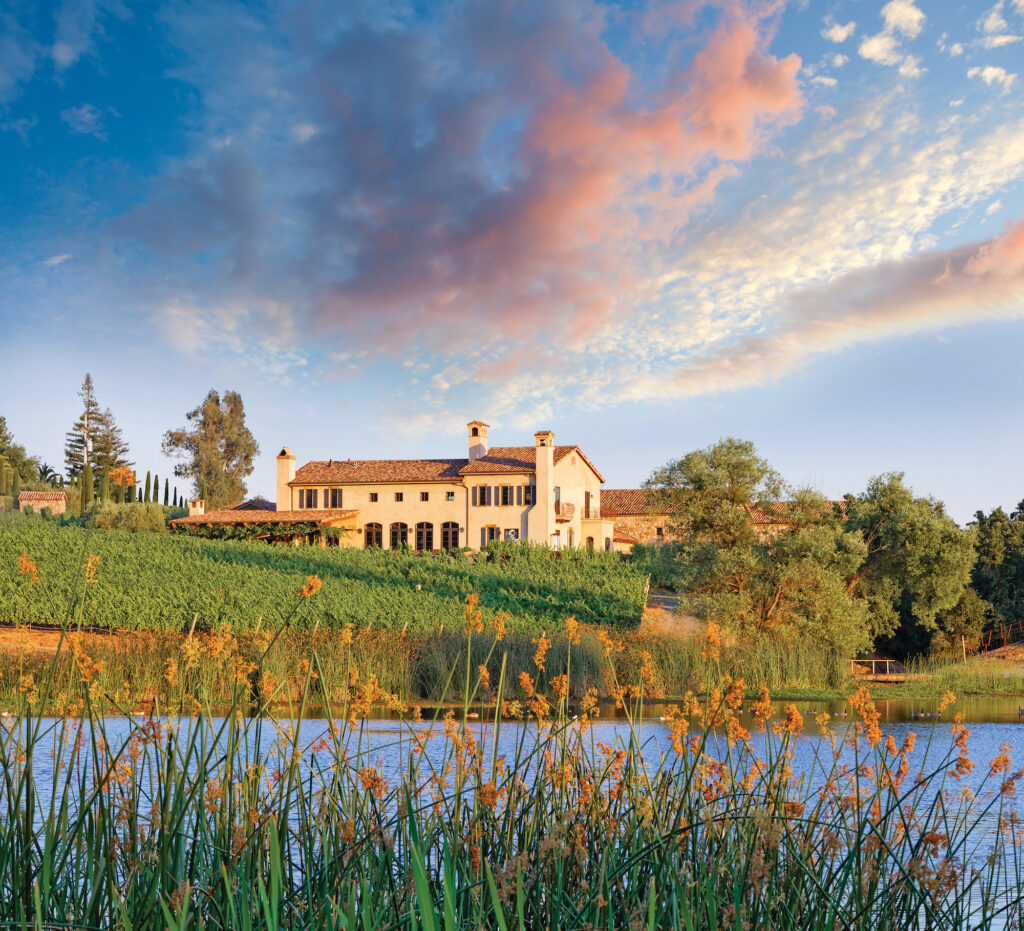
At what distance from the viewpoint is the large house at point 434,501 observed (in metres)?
38.1

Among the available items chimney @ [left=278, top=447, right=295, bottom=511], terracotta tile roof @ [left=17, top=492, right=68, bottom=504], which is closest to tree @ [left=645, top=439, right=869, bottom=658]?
chimney @ [left=278, top=447, right=295, bottom=511]

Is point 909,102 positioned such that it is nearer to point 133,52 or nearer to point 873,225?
point 873,225

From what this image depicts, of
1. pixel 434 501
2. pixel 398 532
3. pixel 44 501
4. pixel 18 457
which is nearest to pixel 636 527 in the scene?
pixel 434 501

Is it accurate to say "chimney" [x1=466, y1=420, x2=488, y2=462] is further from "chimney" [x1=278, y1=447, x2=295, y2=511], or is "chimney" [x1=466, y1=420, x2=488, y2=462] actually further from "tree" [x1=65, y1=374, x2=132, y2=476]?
"tree" [x1=65, y1=374, x2=132, y2=476]

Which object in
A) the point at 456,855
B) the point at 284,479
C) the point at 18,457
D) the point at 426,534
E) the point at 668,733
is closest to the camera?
the point at 456,855

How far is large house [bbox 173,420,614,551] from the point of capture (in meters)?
38.1

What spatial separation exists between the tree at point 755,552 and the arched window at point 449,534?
17.3 m

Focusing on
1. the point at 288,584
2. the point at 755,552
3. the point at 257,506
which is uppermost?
the point at 257,506

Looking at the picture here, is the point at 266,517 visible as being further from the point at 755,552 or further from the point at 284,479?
the point at 755,552

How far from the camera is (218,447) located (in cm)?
5359

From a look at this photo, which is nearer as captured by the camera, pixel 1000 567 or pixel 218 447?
pixel 1000 567

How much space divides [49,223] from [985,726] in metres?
21.0

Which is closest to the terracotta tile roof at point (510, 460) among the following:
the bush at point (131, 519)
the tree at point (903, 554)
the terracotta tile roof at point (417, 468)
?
the terracotta tile roof at point (417, 468)

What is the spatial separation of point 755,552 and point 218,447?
132ft
